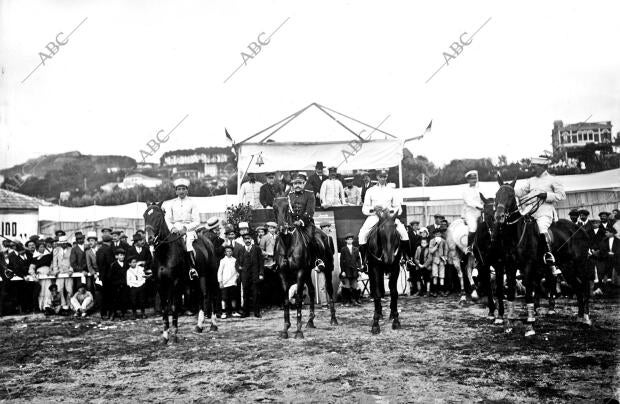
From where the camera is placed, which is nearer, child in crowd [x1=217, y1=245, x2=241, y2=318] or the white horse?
child in crowd [x1=217, y1=245, x2=241, y2=318]

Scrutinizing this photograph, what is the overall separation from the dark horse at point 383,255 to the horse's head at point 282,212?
171cm

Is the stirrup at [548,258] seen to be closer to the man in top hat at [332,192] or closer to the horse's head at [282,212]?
the horse's head at [282,212]

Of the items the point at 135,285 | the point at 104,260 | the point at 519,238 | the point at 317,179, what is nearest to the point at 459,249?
the point at 519,238

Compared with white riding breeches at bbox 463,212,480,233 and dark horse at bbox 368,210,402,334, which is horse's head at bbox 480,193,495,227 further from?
dark horse at bbox 368,210,402,334

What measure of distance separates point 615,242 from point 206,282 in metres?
10.1

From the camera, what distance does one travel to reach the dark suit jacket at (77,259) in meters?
15.0

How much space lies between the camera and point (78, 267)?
14992mm

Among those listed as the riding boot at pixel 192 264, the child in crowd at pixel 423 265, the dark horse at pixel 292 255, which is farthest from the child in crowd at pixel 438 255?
the riding boot at pixel 192 264

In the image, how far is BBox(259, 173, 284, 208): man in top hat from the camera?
16438 millimetres

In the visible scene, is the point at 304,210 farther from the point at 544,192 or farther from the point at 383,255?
the point at 544,192

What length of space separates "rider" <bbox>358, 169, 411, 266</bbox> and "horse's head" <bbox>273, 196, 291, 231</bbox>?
160 cm

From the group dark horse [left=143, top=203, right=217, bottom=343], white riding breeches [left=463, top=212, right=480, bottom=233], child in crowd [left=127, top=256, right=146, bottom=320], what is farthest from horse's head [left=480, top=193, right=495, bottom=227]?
child in crowd [left=127, top=256, right=146, bottom=320]

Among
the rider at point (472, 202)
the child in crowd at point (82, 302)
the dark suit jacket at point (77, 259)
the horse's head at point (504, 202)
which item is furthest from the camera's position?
the dark suit jacket at point (77, 259)

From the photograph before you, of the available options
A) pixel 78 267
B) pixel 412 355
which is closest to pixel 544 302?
pixel 412 355
